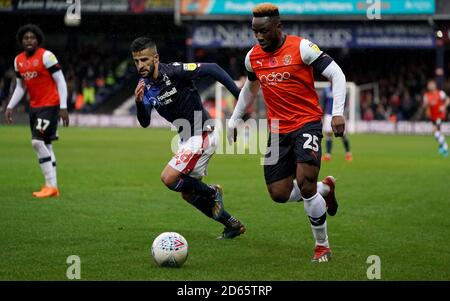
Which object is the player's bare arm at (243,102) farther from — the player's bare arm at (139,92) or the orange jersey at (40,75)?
the orange jersey at (40,75)

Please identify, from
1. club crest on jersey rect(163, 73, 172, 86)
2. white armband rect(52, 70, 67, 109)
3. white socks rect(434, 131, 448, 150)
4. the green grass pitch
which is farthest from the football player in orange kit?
white socks rect(434, 131, 448, 150)

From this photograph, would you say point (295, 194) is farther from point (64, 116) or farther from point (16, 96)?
point (16, 96)

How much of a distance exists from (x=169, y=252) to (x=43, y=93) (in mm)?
6383

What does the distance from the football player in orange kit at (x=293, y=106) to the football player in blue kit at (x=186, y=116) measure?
954 mm

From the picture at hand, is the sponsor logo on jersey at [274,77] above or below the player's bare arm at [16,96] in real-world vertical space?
above

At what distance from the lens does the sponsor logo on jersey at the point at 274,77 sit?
8344mm

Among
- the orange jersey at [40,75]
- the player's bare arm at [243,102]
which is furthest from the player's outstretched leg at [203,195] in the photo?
the orange jersey at [40,75]

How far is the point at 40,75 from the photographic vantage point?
13.3 metres

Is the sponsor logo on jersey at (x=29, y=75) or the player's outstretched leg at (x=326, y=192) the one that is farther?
the sponsor logo on jersey at (x=29, y=75)

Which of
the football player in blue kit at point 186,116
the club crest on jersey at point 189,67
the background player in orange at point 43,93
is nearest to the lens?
the football player in blue kit at point 186,116

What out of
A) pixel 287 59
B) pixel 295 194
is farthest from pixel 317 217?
pixel 287 59

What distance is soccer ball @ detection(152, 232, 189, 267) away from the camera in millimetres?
7793

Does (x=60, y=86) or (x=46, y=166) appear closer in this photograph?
(x=60, y=86)
